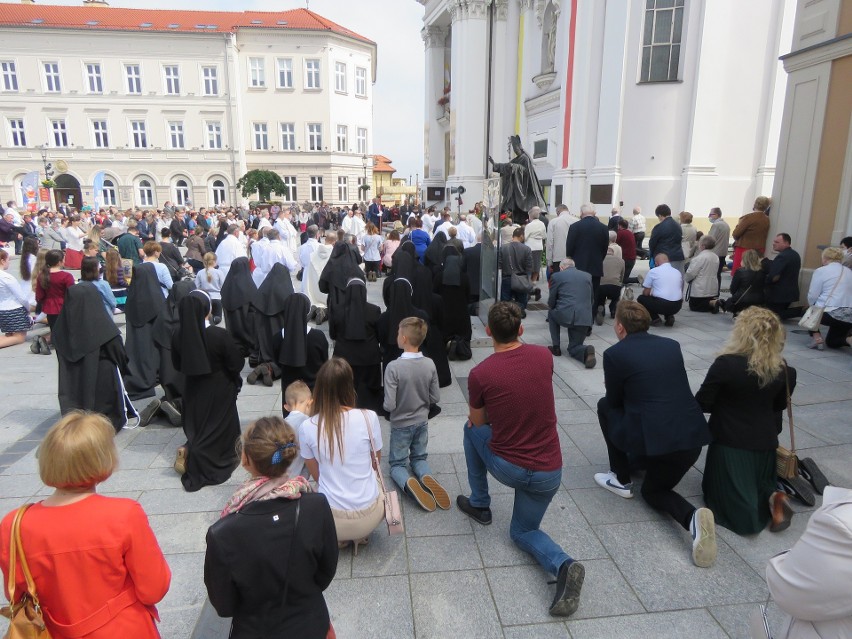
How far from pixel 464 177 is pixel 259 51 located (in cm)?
2256

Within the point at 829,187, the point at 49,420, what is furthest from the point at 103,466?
the point at 829,187

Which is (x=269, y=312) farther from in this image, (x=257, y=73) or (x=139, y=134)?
(x=139, y=134)

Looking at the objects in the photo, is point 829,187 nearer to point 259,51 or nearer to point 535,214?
point 535,214

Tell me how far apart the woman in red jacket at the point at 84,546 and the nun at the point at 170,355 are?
3.78m

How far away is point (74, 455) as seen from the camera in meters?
2.05

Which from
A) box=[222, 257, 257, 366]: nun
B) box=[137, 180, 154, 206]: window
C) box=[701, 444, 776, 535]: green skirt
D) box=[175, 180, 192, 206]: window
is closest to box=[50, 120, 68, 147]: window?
box=[137, 180, 154, 206]: window

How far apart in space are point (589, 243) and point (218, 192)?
39.8m

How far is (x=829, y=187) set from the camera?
30.7 feet

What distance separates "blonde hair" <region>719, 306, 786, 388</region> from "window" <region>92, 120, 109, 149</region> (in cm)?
4810

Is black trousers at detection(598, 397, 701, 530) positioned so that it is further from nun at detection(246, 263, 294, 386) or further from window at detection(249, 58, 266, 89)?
window at detection(249, 58, 266, 89)

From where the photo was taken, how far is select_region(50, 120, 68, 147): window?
41.6 m

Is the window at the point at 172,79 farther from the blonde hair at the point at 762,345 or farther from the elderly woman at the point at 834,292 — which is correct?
the blonde hair at the point at 762,345

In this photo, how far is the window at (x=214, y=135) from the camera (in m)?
42.4

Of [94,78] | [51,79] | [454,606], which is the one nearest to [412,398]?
[454,606]
